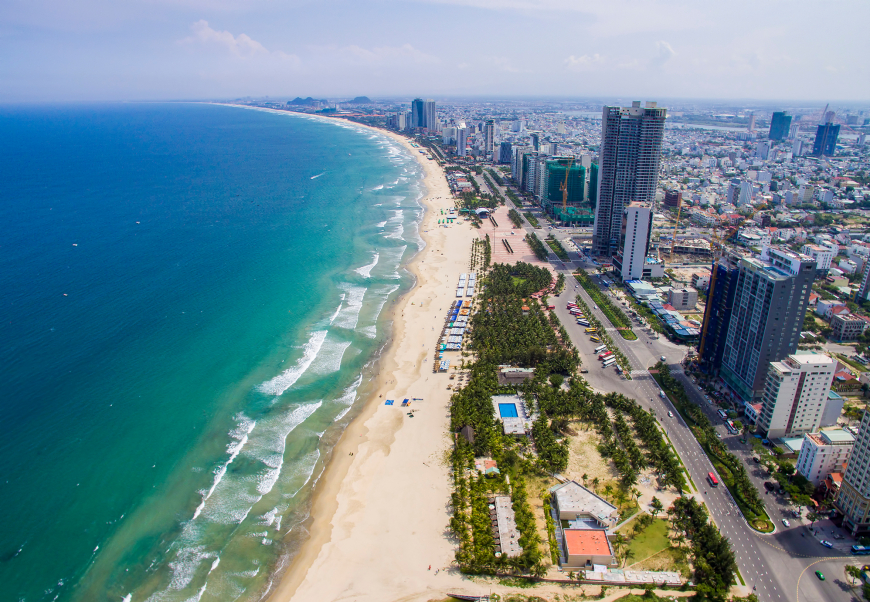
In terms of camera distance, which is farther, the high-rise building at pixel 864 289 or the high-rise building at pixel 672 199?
the high-rise building at pixel 672 199

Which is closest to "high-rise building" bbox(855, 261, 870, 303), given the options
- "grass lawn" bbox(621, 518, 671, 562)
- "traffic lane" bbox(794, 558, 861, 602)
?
"traffic lane" bbox(794, 558, 861, 602)

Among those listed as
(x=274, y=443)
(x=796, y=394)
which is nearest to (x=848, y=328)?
(x=796, y=394)

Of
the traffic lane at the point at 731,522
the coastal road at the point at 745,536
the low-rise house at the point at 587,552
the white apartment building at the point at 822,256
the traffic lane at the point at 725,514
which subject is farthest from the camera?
the white apartment building at the point at 822,256

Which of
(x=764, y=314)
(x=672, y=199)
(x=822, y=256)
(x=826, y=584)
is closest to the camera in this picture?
(x=826, y=584)

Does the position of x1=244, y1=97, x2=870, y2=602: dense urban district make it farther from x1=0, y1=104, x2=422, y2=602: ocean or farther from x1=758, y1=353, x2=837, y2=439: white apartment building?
x1=0, y1=104, x2=422, y2=602: ocean

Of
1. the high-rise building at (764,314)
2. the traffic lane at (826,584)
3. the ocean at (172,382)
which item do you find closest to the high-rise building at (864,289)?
the high-rise building at (764,314)

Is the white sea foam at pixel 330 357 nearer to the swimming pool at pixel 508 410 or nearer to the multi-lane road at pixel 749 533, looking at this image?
the swimming pool at pixel 508 410

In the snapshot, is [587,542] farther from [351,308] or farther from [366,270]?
[366,270]
